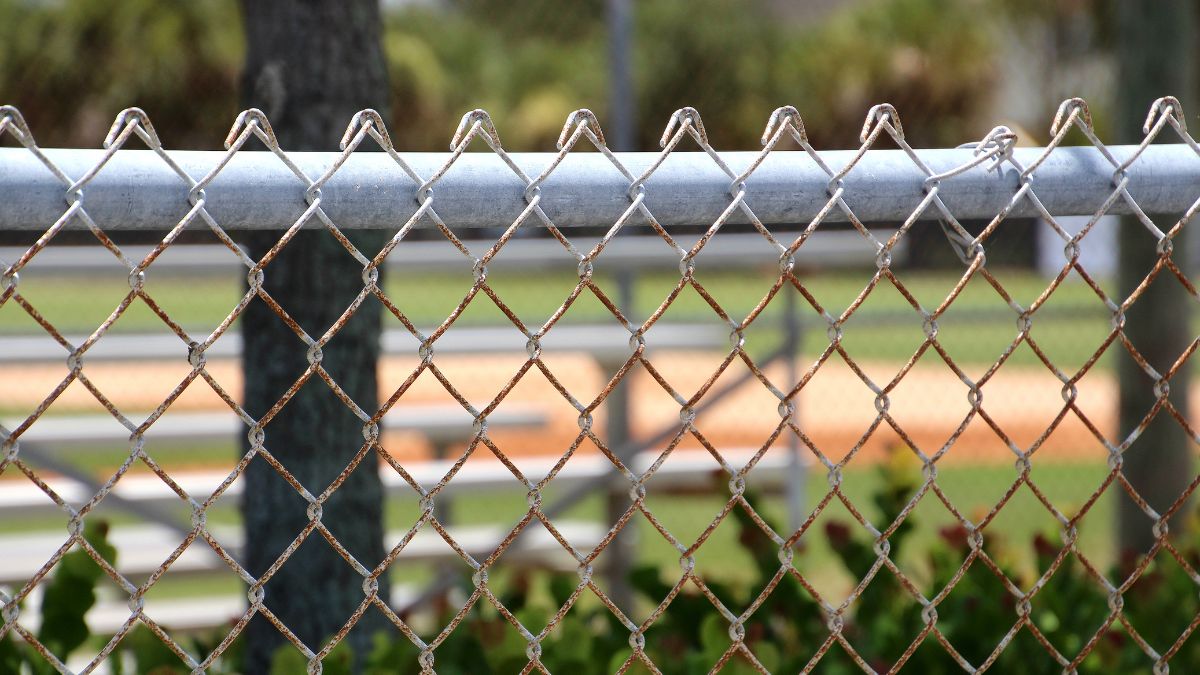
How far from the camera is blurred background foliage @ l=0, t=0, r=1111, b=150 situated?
444 inches

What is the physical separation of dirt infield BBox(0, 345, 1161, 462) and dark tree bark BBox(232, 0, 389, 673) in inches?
265

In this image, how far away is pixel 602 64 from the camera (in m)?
21.0

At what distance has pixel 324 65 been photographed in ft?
7.78

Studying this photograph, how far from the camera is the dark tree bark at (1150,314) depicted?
370 cm

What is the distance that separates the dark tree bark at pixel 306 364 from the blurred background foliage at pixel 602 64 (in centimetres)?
725

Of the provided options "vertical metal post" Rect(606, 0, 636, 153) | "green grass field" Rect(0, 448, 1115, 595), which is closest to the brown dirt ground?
"green grass field" Rect(0, 448, 1115, 595)

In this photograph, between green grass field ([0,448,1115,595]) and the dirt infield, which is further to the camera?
the dirt infield

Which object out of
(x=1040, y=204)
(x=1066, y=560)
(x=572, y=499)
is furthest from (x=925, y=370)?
(x=1040, y=204)

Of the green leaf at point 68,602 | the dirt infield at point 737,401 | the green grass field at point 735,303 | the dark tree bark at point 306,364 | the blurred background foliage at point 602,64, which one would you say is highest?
the blurred background foliage at point 602,64

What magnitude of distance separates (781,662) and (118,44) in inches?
479

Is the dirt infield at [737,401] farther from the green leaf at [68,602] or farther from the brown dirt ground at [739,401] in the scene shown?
the green leaf at [68,602]

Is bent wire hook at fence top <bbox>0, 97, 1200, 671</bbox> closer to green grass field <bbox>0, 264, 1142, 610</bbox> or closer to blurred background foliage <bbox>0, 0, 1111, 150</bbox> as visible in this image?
green grass field <bbox>0, 264, 1142, 610</bbox>

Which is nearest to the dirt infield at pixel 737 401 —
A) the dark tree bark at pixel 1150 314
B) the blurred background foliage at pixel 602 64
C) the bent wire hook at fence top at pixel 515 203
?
the blurred background foliage at pixel 602 64

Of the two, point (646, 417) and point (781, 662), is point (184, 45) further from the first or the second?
point (781, 662)
